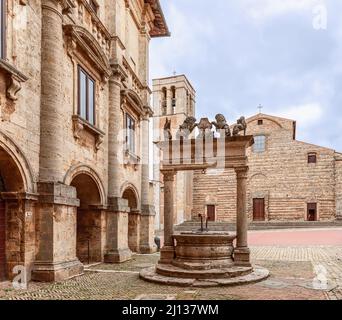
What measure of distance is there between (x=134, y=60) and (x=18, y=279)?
A: 497 inches

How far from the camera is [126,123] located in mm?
16922

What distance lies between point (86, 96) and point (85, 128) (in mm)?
1121

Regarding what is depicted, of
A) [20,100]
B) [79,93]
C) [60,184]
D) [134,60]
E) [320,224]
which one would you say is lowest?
[320,224]

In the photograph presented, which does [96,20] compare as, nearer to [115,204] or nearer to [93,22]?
[93,22]

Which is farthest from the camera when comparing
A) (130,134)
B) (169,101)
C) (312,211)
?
(169,101)

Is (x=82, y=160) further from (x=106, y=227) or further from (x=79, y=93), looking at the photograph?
(x=106, y=227)

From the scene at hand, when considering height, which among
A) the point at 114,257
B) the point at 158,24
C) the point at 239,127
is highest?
the point at 158,24


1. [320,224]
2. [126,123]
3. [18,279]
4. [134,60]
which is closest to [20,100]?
[18,279]

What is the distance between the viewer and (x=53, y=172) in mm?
10070

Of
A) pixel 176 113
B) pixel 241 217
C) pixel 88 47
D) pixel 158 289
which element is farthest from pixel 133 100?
pixel 176 113

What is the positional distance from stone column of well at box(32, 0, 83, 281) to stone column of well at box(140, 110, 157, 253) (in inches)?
296

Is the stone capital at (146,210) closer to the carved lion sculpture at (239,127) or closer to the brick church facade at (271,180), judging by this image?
the carved lion sculpture at (239,127)

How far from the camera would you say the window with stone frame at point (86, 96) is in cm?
1240

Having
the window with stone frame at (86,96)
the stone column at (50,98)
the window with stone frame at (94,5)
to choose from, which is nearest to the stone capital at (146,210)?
the window with stone frame at (86,96)
